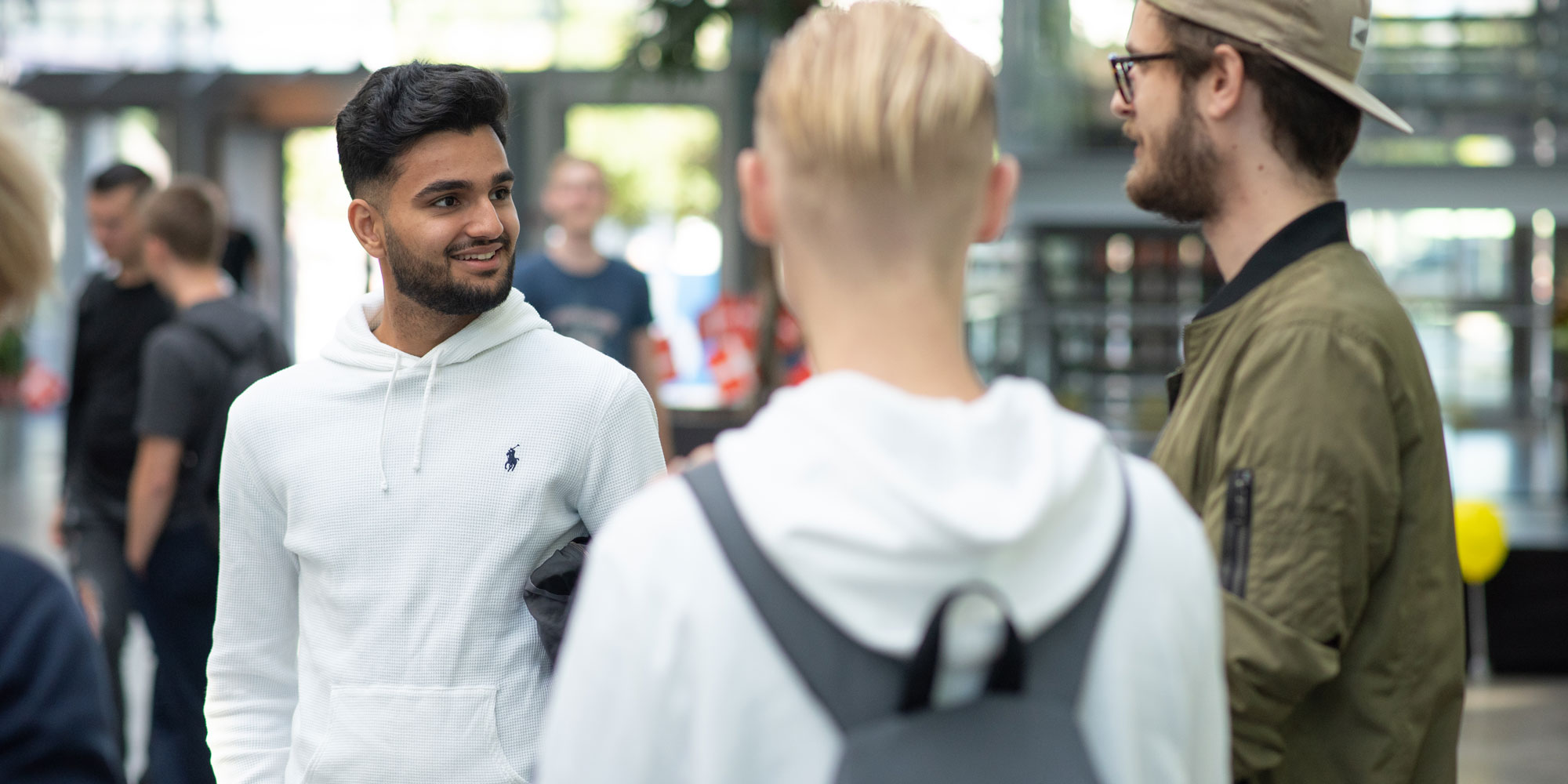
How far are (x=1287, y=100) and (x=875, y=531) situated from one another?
110 centimetres

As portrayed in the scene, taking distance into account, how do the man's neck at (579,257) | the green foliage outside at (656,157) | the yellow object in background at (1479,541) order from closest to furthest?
1. the man's neck at (579,257)
2. the yellow object in background at (1479,541)
3. the green foliage outside at (656,157)

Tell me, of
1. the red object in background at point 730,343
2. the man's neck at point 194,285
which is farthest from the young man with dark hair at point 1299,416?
the red object in background at point 730,343

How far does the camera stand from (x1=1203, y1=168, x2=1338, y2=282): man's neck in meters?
1.82

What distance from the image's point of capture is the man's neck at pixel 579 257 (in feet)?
18.6

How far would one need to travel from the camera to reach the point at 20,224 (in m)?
1.27

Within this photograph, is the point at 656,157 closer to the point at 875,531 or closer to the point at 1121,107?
the point at 1121,107

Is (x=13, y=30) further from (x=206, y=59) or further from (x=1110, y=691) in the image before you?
(x=1110, y=691)

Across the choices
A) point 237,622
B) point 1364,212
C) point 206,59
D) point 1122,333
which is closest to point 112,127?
point 206,59

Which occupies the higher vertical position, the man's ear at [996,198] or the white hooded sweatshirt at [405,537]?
the man's ear at [996,198]

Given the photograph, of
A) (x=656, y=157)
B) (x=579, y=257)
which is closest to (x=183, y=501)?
(x=579, y=257)

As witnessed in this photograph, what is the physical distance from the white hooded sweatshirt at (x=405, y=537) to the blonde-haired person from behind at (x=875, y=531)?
2.78 feet

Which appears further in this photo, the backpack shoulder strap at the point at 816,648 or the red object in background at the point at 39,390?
the red object in background at the point at 39,390

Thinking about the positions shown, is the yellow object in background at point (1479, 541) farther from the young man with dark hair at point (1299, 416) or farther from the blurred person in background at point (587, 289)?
the young man with dark hair at point (1299, 416)

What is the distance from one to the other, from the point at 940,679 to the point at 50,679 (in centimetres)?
69
